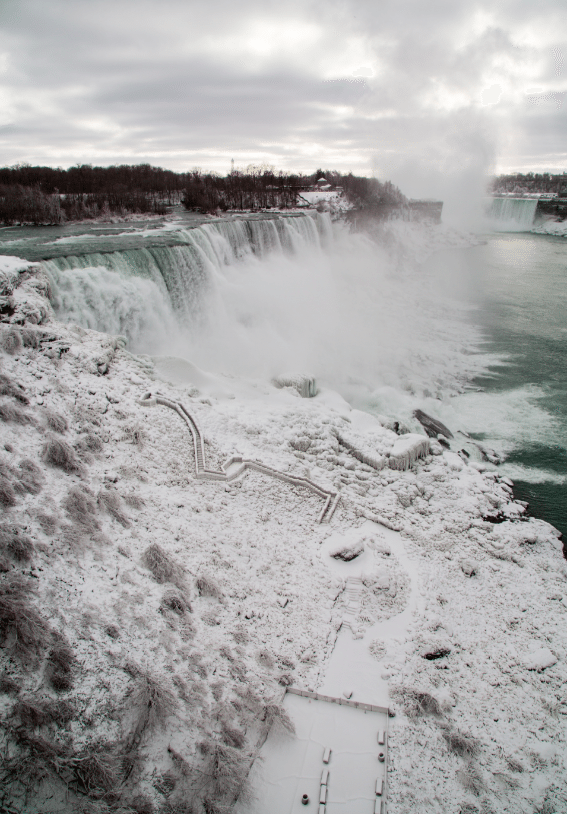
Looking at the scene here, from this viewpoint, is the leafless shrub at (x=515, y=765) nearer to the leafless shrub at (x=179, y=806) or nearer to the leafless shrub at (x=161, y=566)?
the leafless shrub at (x=179, y=806)

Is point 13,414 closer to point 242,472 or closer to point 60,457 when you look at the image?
point 60,457

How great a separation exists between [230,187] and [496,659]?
5512cm

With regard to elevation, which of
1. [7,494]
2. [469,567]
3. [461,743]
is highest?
[7,494]

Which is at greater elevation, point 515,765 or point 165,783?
point 165,783

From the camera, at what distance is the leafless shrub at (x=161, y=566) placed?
8773 millimetres

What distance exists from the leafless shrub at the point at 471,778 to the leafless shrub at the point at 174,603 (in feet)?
16.3

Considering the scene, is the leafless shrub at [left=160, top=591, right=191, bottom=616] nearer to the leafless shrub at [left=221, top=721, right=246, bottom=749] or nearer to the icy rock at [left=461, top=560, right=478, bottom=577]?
the leafless shrub at [left=221, top=721, right=246, bottom=749]

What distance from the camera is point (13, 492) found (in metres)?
8.73

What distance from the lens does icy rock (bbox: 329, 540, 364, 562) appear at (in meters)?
10.3

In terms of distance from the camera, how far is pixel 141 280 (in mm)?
18672

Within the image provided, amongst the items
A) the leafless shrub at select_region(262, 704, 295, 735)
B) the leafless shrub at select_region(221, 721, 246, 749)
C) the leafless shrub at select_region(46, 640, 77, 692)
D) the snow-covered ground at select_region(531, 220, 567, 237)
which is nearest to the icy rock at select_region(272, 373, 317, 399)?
the leafless shrub at select_region(262, 704, 295, 735)

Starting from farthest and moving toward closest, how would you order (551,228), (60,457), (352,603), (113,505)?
(551,228)
(60,457)
(113,505)
(352,603)

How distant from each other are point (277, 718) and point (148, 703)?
1.96 metres

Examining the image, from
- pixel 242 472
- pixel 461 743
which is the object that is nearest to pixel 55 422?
pixel 242 472
